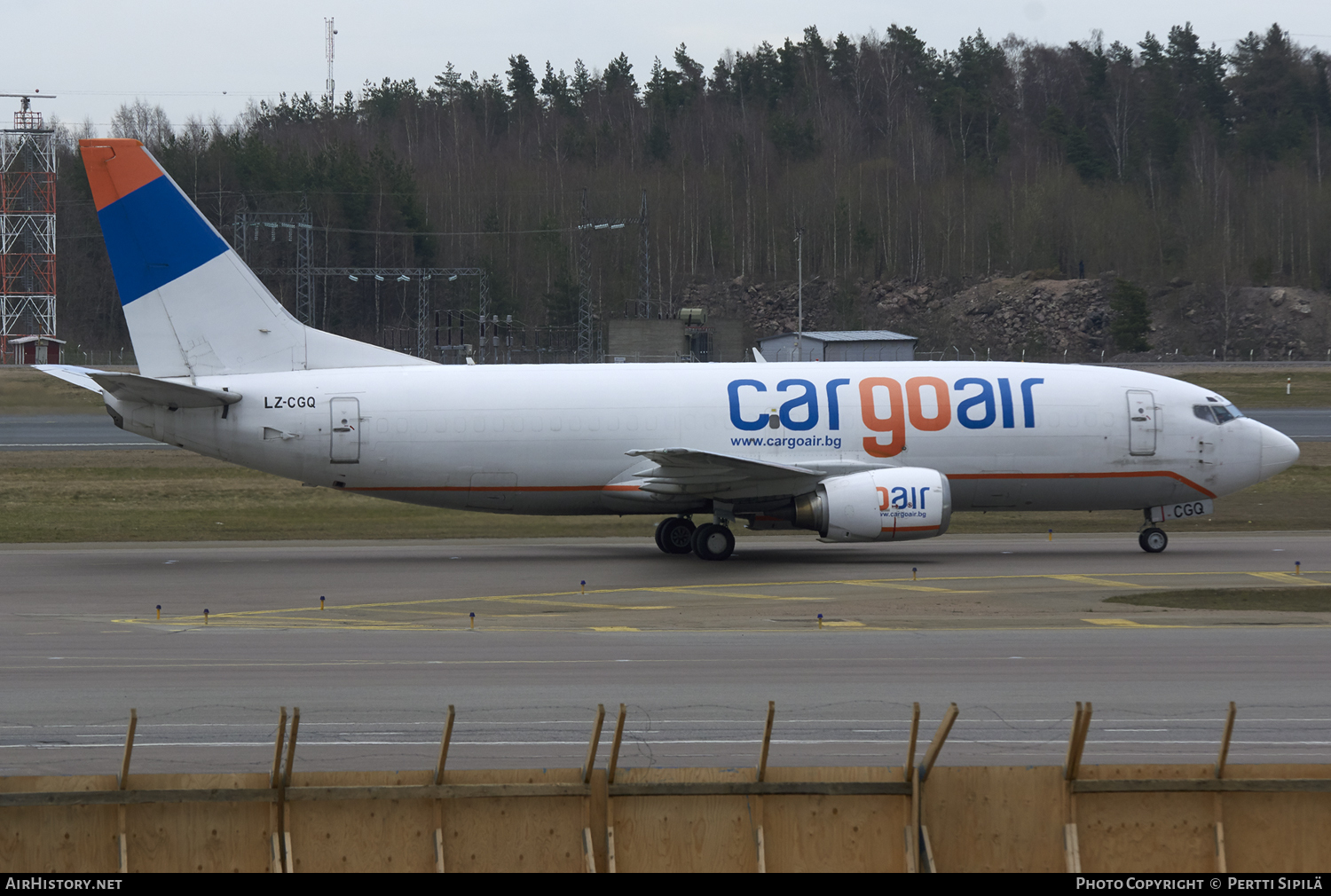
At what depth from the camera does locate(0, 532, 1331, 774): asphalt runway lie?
1337cm

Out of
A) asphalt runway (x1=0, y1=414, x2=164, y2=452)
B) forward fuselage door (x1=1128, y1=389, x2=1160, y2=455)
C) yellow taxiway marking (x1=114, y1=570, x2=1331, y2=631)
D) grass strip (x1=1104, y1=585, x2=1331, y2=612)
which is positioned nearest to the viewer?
yellow taxiway marking (x1=114, y1=570, x2=1331, y2=631)

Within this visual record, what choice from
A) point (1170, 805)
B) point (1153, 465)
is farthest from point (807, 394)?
point (1170, 805)

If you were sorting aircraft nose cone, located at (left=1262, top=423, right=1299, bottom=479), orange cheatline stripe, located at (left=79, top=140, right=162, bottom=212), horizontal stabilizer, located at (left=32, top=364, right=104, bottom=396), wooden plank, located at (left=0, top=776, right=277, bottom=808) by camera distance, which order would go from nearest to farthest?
wooden plank, located at (left=0, top=776, right=277, bottom=808)
horizontal stabilizer, located at (left=32, top=364, right=104, bottom=396)
orange cheatline stripe, located at (left=79, top=140, right=162, bottom=212)
aircraft nose cone, located at (left=1262, top=423, right=1299, bottom=479)

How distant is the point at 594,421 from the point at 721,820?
822 inches

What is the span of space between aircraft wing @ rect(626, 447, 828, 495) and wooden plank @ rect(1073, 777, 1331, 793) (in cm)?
1870

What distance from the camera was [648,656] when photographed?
18391mm

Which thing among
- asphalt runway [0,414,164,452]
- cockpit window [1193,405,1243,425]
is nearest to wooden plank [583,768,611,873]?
cockpit window [1193,405,1243,425]

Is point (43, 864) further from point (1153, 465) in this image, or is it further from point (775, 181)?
point (775, 181)

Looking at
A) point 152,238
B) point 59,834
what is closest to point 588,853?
point 59,834

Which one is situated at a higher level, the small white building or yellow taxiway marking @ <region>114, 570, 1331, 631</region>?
the small white building

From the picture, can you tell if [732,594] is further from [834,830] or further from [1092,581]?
[834,830]

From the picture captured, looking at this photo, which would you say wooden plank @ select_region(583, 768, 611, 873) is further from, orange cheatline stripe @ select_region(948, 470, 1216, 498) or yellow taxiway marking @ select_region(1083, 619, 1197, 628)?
orange cheatline stripe @ select_region(948, 470, 1216, 498)

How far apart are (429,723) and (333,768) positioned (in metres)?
2.07
